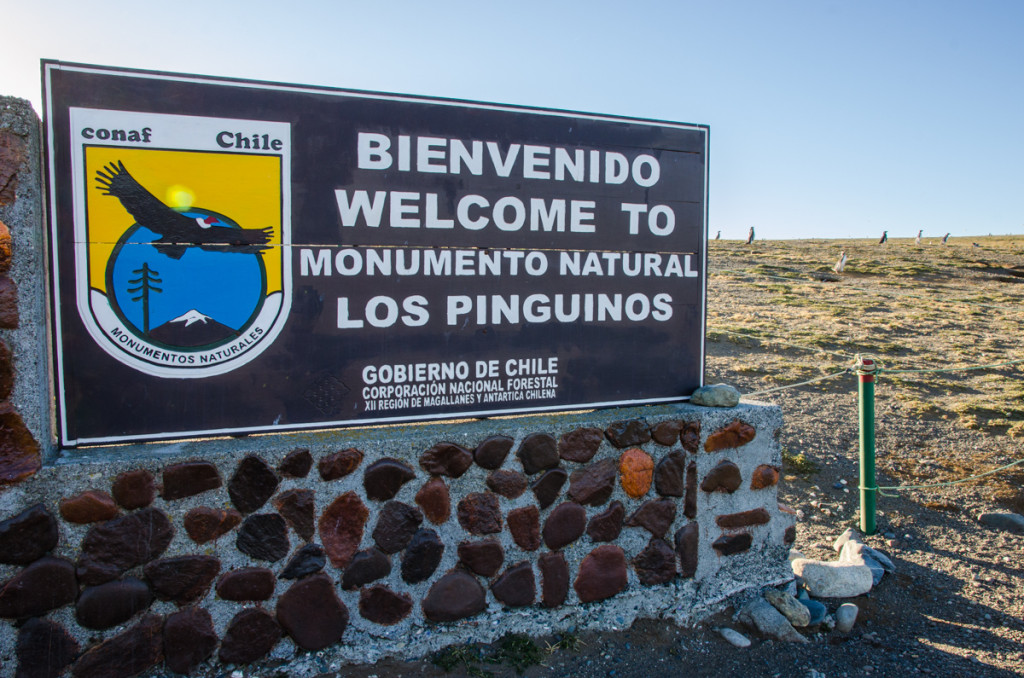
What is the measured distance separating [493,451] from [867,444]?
304 cm

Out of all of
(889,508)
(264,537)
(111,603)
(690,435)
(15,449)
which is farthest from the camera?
(889,508)

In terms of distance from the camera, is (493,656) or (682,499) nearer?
(493,656)

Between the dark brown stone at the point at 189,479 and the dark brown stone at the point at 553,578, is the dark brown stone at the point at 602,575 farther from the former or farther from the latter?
the dark brown stone at the point at 189,479

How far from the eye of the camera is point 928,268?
85.2 feet

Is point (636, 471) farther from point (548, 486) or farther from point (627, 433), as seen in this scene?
point (548, 486)

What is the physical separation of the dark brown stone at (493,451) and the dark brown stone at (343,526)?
0.55 metres

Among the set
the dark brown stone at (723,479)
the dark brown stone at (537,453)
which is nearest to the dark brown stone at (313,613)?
the dark brown stone at (537,453)

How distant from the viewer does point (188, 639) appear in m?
2.80

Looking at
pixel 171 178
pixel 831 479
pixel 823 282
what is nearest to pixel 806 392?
pixel 831 479

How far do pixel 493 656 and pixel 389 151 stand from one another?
7.58ft

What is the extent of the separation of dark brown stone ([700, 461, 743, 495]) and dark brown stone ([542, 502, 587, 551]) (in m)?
0.71

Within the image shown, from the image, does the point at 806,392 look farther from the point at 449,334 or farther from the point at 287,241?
the point at 287,241

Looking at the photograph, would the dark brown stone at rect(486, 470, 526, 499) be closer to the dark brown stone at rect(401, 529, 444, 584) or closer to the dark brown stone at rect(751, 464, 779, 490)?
the dark brown stone at rect(401, 529, 444, 584)

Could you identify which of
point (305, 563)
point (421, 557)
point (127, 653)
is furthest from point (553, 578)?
point (127, 653)
